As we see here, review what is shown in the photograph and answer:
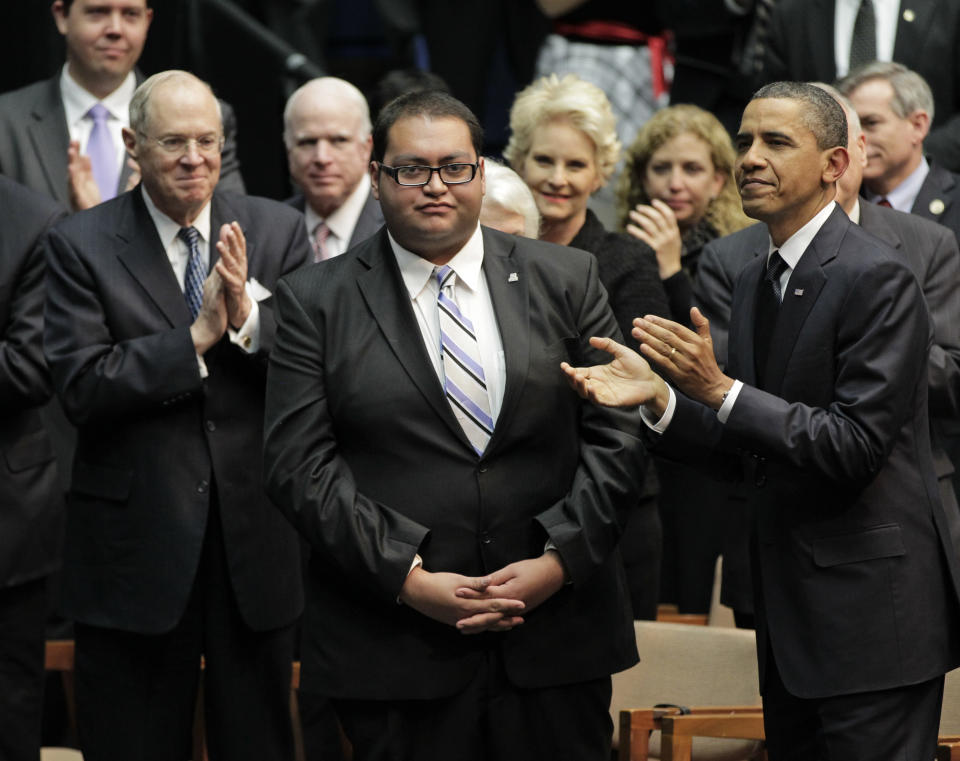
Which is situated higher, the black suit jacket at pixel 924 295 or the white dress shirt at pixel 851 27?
the white dress shirt at pixel 851 27

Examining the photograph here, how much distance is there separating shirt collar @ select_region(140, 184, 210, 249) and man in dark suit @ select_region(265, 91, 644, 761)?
27.7 inches

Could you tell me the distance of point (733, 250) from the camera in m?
4.38

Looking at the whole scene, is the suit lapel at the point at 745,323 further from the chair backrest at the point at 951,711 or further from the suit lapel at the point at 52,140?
the suit lapel at the point at 52,140

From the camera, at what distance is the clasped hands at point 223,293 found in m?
3.72

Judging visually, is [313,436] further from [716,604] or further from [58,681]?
[58,681]

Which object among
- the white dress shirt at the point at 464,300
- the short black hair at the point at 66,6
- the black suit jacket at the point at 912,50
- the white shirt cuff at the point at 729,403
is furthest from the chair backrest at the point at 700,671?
the short black hair at the point at 66,6

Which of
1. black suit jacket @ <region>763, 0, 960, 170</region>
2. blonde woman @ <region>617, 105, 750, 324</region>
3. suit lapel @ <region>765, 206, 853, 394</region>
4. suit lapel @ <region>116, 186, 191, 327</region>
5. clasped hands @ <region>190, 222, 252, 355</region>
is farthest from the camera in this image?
black suit jacket @ <region>763, 0, 960, 170</region>

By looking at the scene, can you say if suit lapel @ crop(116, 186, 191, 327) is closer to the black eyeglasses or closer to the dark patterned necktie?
the black eyeglasses

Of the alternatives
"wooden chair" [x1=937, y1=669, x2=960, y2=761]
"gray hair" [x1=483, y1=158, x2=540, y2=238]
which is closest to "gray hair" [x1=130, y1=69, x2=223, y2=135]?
"gray hair" [x1=483, y1=158, x2=540, y2=238]

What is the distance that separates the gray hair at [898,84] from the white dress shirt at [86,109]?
2208 mm

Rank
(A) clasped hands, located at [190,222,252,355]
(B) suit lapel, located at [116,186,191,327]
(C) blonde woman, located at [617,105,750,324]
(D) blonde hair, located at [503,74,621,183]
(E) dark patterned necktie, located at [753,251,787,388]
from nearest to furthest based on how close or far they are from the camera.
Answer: (E) dark patterned necktie, located at [753,251,787,388]
(A) clasped hands, located at [190,222,252,355]
(B) suit lapel, located at [116,186,191,327]
(D) blonde hair, located at [503,74,621,183]
(C) blonde woman, located at [617,105,750,324]

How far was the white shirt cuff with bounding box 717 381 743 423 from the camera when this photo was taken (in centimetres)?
316

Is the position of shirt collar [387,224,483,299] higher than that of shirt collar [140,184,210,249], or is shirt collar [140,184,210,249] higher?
shirt collar [140,184,210,249]

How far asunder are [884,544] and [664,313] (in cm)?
130
